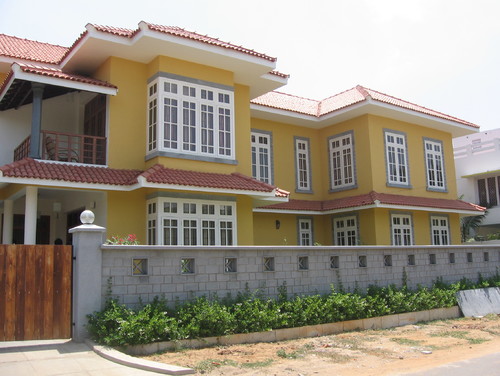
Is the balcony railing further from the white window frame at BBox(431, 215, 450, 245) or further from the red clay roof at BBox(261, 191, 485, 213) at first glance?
the white window frame at BBox(431, 215, 450, 245)

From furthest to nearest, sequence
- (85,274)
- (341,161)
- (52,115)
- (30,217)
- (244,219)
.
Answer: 1. (341,161)
2. (52,115)
3. (244,219)
4. (30,217)
5. (85,274)

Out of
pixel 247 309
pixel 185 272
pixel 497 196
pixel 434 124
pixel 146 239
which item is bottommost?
pixel 247 309

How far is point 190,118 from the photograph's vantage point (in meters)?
14.0

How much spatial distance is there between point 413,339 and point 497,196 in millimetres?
20686

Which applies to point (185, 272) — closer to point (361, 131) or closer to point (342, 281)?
point (342, 281)

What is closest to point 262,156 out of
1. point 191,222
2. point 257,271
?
point 191,222

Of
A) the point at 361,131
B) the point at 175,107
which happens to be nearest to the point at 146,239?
the point at 175,107

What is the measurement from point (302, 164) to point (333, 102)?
116 inches

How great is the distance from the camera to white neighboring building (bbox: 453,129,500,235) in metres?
Result: 28.2

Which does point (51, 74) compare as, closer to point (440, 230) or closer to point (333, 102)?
point (333, 102)

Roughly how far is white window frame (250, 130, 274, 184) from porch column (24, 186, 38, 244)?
28.7ft

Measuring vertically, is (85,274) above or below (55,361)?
above

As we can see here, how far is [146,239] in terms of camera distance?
530 inches

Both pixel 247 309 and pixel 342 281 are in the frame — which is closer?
pixel 247 309
